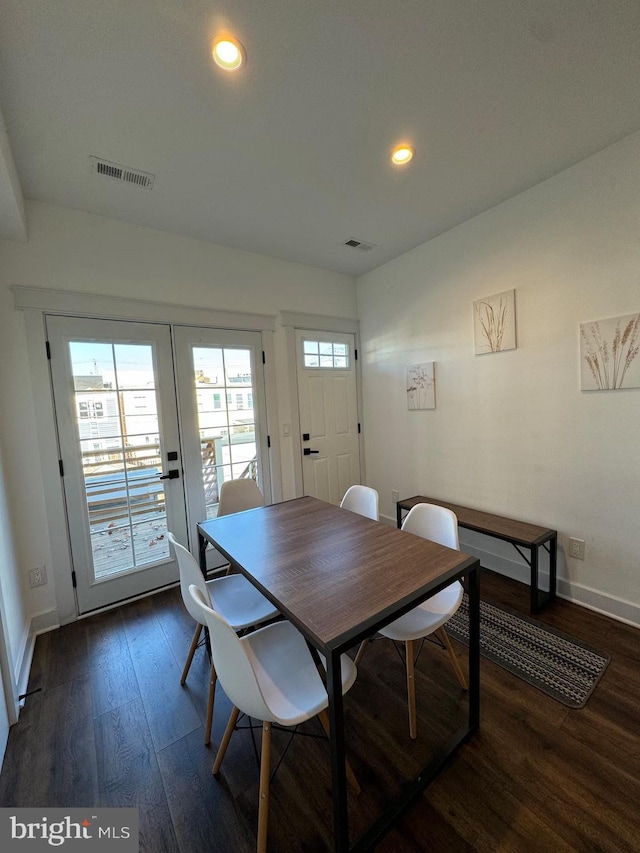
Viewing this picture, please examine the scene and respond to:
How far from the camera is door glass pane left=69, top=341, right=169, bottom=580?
233 cm

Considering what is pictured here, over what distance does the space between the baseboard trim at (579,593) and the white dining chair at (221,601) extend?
1579 millimetres

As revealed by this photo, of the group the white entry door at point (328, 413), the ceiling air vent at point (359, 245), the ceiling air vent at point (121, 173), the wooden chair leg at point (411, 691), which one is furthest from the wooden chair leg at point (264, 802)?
the ceiling air vent at point (359, 245)

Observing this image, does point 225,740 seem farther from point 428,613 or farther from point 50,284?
point 50,284

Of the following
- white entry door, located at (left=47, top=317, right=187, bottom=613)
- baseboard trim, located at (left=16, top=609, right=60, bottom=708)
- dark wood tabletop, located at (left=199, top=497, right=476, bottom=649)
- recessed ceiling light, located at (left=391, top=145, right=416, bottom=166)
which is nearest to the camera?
dark wood tabletop, located at (left=199, top=497, right=476, bottom=649)

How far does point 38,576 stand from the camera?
2.19 metres

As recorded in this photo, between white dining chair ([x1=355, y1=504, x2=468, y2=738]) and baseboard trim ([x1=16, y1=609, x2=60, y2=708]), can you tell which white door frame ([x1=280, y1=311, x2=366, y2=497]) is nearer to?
white dining chair ([x1=355, y1=504, x2=468, y2=738])

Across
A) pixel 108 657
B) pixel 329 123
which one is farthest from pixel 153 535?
pixel 329 123

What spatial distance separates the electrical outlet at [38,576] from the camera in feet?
7.10

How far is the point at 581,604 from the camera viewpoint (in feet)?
7.20

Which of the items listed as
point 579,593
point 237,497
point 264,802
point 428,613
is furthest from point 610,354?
point 264,802

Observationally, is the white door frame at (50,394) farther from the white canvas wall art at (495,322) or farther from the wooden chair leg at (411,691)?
the white canvas wall art at (495,322)

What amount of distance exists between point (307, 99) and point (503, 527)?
2.77 metres

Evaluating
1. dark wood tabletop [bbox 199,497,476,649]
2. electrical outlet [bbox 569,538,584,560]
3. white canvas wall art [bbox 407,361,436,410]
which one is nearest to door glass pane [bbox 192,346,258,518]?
dark wood tabletop [bbox 199,497,476,649]

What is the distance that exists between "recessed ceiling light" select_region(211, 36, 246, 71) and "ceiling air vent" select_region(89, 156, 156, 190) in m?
0.88
